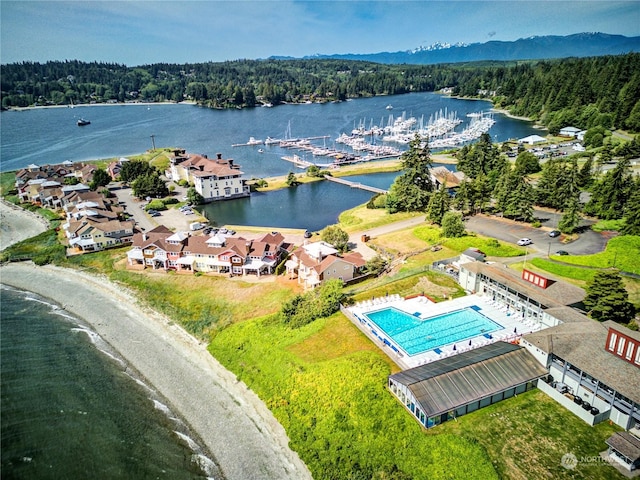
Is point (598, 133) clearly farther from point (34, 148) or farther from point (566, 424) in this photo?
point (34, 148)

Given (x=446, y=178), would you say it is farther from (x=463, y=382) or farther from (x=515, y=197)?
(x=463, y=382)

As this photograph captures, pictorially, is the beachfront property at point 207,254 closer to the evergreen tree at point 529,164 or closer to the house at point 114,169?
the house at point 114,169

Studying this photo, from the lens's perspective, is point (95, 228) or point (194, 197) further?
point (194, 197)

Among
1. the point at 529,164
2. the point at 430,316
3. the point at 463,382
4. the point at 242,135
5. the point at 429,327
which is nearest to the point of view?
the point at 463,382

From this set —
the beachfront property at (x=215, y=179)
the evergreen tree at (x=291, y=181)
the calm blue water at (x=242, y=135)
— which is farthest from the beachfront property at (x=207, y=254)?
the evergreen tree at (x=291, y=181)

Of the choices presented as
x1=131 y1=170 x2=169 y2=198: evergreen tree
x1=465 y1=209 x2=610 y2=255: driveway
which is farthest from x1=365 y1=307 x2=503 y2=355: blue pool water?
x1=131 y1=170 x2=169 y2=198: evergreen tree

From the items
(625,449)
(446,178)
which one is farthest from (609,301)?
(446,178)
